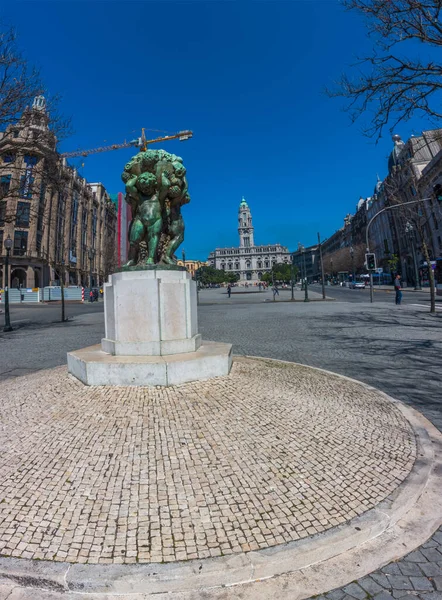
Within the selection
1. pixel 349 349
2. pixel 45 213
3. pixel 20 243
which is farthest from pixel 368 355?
pixel 20 243

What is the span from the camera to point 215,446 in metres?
2.76

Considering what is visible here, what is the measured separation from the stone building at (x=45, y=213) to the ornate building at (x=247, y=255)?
356ft

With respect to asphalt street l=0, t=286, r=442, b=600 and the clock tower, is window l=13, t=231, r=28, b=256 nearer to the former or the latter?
asphalt street l=0, t=286, r=442, b=600

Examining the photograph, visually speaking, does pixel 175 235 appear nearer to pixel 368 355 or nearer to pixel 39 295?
pixel 368 355

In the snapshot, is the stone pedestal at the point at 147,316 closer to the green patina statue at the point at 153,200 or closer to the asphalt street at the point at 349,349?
the green patina statue at the point at 153,200

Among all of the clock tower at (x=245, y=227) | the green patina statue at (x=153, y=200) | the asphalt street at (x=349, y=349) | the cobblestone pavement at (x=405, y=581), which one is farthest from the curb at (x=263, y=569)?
the clock tower at (x=245, y=227)

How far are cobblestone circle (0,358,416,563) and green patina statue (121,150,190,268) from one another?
2.63 metres

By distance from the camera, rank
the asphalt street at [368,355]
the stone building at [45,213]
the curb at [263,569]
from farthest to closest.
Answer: the stone building at [45,213]
the asphalt street at [368,355]
the curb at [263,569]

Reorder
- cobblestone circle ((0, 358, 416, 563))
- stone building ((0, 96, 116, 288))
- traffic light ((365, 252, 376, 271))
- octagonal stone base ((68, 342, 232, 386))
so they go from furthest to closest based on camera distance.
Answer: traffic light ((365, 252, 376, 271)) → stone building ((0, 96, 116, 288)) → octagonal stone base ((68, 342, 232, 386)) → cobblestone circle ((0, 358, 416, 563))

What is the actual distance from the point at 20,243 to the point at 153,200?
5399cm

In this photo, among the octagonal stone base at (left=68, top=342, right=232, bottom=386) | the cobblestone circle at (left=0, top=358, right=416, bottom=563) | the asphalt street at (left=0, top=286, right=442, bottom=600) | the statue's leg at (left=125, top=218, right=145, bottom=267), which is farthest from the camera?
the statue's leg at (left=125, top=218, right=145, bottom=267)

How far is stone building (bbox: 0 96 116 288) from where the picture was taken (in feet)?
44.5

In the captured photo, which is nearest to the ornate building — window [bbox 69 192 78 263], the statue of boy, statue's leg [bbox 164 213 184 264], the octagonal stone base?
window [bbox 69 192 78 263]

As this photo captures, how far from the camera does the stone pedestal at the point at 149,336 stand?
4.14 meters
